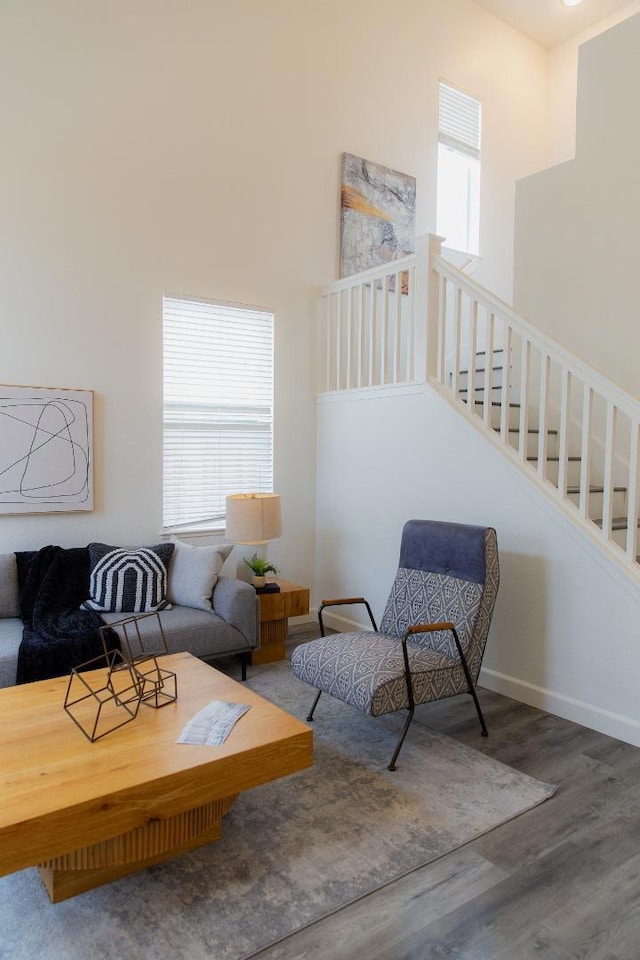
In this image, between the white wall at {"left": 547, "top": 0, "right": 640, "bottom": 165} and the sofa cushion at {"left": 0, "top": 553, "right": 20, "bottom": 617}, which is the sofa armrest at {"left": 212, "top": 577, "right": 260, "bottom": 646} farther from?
the white wall at {"left": 547, "top": 0, "right": 640, "bottom": 165}

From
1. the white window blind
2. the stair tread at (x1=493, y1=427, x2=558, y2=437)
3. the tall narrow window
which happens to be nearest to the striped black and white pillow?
the stair tread at (x1=493, y1=427, x2=558, y2=437)

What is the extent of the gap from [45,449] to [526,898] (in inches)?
133

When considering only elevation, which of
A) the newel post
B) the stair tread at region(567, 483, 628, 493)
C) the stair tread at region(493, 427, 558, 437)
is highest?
the newel post

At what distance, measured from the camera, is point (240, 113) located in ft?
15.6

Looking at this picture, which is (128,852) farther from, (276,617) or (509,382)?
(509,382)

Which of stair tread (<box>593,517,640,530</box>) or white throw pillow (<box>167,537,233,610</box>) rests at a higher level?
stair tread (<box>593,517,640,530</box>)

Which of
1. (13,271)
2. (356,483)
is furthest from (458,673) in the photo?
(13,271)

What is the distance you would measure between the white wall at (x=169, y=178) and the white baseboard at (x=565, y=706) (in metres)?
1.93

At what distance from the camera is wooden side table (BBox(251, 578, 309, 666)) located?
4207 mm

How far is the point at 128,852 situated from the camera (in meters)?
2.01

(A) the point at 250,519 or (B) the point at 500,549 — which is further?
(A) the point at 250,519

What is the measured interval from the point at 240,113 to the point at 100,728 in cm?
432

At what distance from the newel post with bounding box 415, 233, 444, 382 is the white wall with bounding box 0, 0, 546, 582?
47.2 inches

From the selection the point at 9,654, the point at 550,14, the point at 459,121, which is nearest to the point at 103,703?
the point at 9,654
